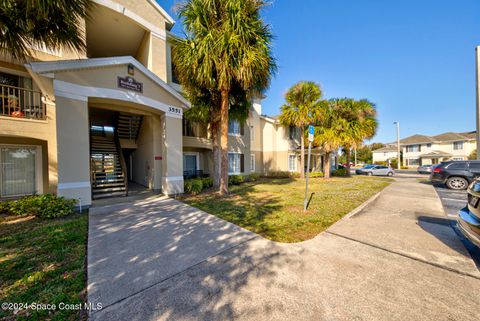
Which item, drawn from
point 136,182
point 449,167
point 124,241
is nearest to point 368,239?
point 124,241

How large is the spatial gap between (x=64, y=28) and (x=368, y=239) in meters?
9.47

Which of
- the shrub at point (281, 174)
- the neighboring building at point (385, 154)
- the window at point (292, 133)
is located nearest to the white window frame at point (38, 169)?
the shrub at point (281, 174)

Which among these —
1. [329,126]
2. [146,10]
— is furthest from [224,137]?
[329,126]

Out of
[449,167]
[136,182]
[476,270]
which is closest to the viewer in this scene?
[476,270]

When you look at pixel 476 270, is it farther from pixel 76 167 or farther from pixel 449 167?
pixel 449 167

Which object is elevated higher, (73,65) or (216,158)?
(73,65)

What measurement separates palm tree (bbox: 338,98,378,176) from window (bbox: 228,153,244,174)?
938 centimetres

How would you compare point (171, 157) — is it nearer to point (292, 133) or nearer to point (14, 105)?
point (14, 105)

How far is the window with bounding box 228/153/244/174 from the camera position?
1628 centimetres

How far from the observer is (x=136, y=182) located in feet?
45.3

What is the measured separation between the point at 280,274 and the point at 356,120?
18.0 m

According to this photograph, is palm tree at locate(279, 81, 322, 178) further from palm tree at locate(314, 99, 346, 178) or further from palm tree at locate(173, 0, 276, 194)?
palm tree at locate(173, 0, 276, 194)

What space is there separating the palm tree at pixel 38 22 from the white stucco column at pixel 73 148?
208cm

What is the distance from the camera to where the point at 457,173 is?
1072cm
